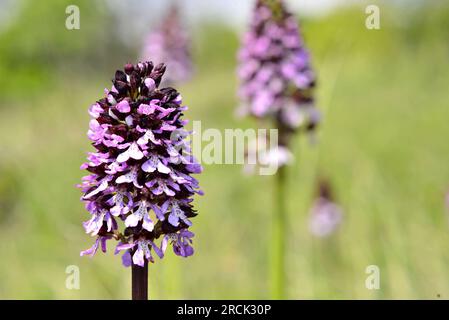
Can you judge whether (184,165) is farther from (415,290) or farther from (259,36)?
(415,290)

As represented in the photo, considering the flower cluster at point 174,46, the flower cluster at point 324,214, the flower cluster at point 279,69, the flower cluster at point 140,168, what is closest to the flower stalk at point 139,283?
the flower cluster at point 140,168

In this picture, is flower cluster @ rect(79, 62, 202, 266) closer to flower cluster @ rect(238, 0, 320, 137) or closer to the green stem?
the green stem

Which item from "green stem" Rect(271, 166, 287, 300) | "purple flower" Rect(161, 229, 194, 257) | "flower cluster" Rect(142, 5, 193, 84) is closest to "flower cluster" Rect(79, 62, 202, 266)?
"purple flower" Rect(161, 229, 194, 257)

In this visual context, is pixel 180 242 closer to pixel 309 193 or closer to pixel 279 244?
pixel 279 244

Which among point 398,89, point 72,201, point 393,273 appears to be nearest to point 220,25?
point 398,89

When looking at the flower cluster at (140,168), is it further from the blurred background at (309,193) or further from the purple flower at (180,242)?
the blurred background at (309,193)

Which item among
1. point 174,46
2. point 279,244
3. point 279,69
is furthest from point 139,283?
point 174,46
